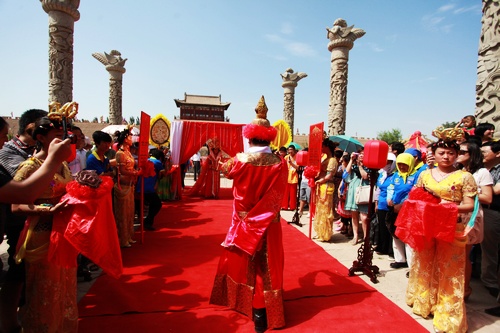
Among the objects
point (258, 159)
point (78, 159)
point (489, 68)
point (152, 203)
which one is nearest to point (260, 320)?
point (258, 159)

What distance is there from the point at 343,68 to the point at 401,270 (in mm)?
7323

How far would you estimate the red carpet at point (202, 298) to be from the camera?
7.05ft

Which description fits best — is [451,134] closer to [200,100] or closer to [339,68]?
[339,68]

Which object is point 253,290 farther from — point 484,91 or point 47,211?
point 484,91

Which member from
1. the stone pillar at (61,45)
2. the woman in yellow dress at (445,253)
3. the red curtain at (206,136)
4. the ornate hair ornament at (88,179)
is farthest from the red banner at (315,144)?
the stone pillar at (61,45)

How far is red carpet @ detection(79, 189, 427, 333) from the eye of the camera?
215 cm

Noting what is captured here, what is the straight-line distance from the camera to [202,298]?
99.9 inches

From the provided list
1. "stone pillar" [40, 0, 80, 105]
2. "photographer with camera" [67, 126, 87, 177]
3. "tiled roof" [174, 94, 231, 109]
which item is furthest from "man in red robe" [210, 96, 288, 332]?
"tiled roof" [174, 94, 231, 109]

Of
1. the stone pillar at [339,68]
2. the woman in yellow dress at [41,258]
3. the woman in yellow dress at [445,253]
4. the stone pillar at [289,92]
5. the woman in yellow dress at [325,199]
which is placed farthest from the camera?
the stone pillar at [289,92]

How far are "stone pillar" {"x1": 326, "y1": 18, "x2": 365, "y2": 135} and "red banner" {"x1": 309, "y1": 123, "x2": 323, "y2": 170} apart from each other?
5.49m

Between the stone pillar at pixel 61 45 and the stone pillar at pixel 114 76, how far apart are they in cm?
639

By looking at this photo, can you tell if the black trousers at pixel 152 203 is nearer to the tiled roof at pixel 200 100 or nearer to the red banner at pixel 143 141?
the red banner at pixel 143 141

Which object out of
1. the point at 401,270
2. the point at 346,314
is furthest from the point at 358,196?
the point at 346,314

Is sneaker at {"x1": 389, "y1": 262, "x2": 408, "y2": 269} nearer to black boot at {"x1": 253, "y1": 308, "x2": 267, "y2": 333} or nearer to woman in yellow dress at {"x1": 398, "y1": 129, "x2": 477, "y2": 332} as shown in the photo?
woman in yellow dress at {"x1": 398, "y1": 129, "x2": 477, "y2": 332}
